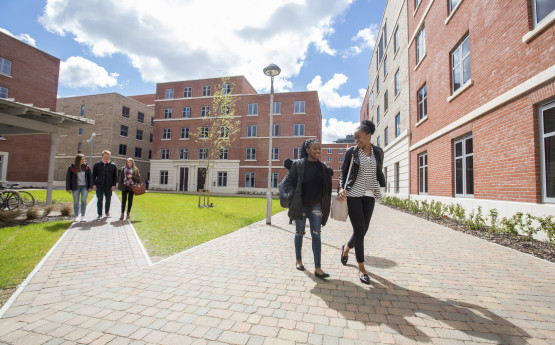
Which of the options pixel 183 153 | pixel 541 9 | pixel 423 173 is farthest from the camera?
pixel 183 153

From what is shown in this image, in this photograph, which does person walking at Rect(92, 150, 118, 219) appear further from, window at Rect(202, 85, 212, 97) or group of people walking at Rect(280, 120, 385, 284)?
window at Rect(202, 85, 212, 97)

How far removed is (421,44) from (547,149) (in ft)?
33.9

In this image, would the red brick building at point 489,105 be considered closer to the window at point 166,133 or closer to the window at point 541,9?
the window at point 541,9

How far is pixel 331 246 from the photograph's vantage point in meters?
5.50

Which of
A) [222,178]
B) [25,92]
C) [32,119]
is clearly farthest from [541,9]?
[25,92]

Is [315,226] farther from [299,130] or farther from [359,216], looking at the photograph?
[299,130]

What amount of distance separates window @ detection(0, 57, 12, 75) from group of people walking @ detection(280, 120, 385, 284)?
1342 inches

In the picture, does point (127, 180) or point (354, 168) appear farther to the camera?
point (127, 180)

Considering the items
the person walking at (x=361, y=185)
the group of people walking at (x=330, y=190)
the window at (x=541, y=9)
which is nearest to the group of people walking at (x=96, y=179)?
the group of people walking at (x=330, y=190)

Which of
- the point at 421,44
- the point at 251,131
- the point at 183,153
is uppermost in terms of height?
the point at 421,44

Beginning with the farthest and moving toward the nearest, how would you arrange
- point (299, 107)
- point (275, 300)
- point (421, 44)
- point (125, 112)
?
point (125, 112), point (299, 107), point (421, 44), point (275, 300)

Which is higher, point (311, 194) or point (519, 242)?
point (311, 194)

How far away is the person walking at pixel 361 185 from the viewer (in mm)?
3580

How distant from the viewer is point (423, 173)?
1314 centimetres
